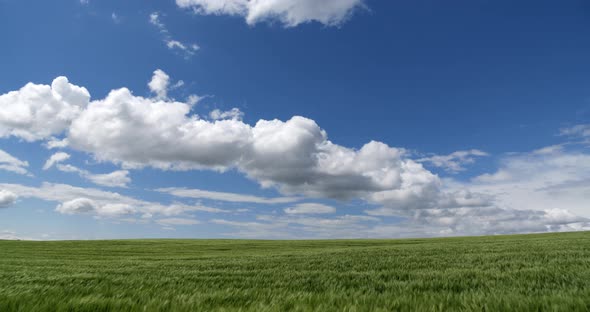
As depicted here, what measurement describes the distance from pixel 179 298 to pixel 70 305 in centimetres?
141

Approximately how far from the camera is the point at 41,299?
4.84 meters

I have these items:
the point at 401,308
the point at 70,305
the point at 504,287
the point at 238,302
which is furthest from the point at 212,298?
the point at 504,287

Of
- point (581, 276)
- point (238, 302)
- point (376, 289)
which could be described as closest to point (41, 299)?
point (238, 302)

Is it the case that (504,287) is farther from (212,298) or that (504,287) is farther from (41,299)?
(41,299)

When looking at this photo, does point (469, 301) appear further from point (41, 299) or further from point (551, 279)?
point (41, 299)

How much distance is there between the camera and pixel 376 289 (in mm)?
7086

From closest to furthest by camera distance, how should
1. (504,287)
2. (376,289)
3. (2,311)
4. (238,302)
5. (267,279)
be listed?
(2,311)
(238,302)
(504,287)
(376,289)
(267,279)

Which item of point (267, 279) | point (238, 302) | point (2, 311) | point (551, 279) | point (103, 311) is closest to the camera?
point (2, 311)

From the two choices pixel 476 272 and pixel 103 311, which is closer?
pixel 103 311

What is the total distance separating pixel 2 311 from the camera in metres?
4.06

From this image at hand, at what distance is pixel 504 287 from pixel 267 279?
5386 millimetres

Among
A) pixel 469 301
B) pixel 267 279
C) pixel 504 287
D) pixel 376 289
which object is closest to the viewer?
pixel 469 301

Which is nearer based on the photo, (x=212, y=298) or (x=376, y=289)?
(x=212, y=298)

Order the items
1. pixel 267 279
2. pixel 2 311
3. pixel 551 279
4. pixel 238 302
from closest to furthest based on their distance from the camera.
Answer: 1. pixel 2 311
2. pixel 238 302
3. pixel 551 279
4. pixel 267 279
